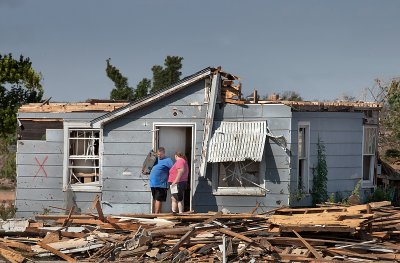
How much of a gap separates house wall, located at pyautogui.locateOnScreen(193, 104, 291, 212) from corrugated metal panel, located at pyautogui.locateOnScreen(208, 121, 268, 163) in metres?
0.19

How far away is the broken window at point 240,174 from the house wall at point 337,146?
877mm

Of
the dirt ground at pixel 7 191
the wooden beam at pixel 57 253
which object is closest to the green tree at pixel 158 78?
the dirt ground at pixel 7 191

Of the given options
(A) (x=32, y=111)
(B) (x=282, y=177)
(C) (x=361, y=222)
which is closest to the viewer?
(C) (x=361, y=222)

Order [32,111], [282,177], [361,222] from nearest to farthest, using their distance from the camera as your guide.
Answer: [361,222] < [282,177] < [32,111]

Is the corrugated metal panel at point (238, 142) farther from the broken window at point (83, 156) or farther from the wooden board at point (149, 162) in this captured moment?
the broken window at point (83, 156)

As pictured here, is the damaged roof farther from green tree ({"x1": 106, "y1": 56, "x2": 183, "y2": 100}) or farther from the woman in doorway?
green tree ({"x1": 106, "y1": 56, "x2": 183, "y2": 100})

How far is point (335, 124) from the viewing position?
2136cm

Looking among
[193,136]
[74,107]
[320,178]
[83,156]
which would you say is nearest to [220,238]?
[193,136]

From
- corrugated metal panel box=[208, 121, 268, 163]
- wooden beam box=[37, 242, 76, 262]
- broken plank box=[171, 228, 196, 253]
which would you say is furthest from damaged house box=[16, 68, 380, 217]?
wooden beam box=[37, 242, 76, 262]

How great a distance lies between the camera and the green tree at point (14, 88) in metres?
31.7

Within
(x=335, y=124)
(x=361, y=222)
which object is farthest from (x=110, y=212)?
(x=361, y=222)

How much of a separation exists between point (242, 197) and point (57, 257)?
5522mm

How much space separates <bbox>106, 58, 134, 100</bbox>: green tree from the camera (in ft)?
106

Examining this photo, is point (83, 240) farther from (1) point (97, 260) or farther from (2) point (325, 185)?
(2) point (325, 185)
